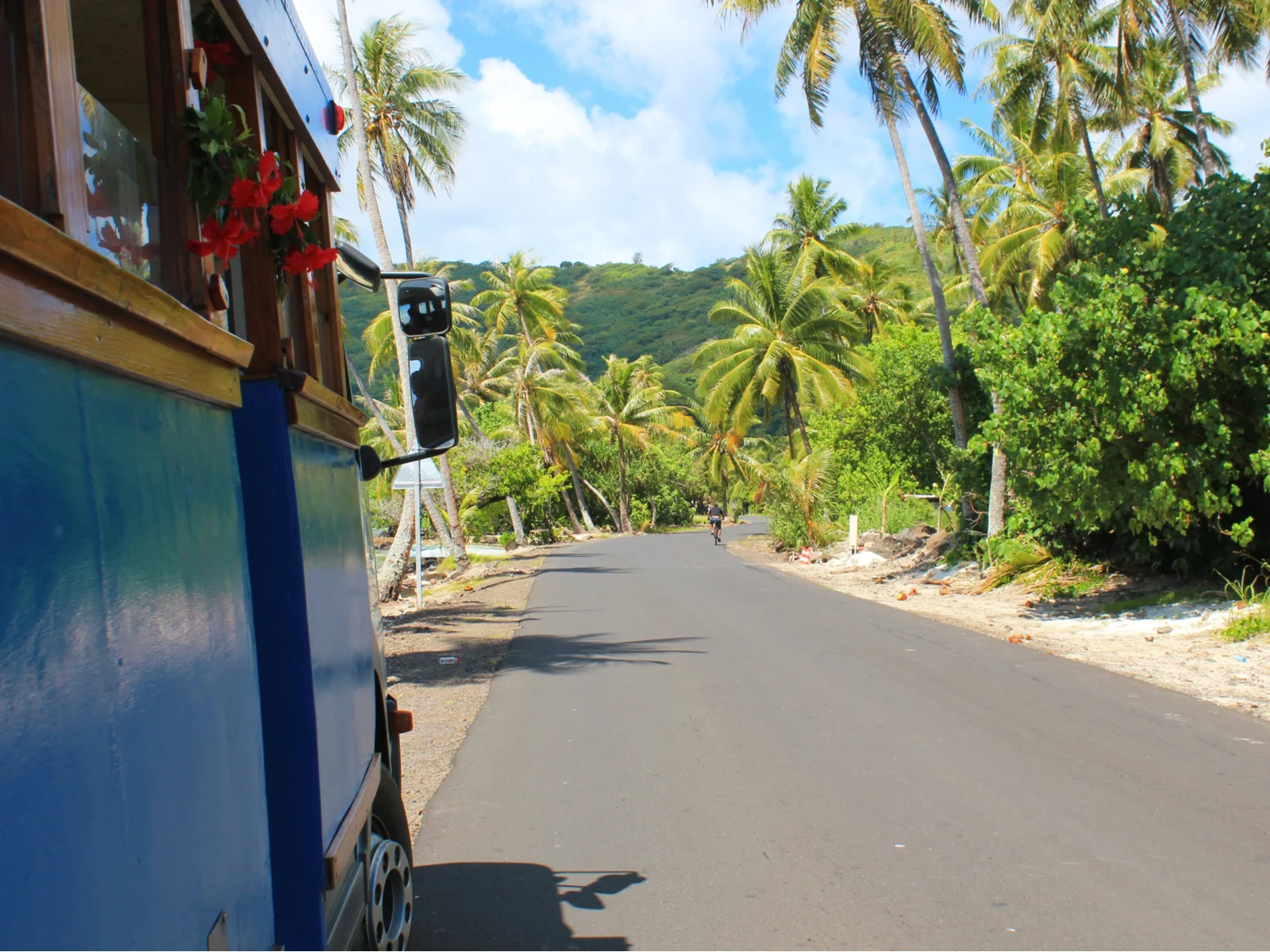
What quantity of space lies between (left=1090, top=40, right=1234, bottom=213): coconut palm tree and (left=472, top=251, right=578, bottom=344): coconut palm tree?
24489 millimetres

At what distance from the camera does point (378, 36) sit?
78.0ft

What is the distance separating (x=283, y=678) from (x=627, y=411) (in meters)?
51.8

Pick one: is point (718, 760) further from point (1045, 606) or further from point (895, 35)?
point (895, 35)

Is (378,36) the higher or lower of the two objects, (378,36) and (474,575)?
the higher

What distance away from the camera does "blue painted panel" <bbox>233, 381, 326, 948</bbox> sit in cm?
215

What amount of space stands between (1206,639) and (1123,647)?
831mm

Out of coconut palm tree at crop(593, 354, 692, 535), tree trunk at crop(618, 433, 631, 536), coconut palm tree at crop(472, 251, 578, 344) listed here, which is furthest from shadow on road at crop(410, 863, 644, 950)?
tree trunk at crop(618, 433, 631, 536)

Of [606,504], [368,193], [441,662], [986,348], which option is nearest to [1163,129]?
→ [986,348]

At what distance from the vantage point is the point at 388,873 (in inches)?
133

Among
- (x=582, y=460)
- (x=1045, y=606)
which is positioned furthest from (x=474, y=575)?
(x=582, y=460)

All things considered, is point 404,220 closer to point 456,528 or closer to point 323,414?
point 456,528

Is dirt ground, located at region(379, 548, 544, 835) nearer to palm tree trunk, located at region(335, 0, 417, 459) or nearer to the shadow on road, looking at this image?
the shadow on road

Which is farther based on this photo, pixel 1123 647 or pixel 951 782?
pixel 1123 647

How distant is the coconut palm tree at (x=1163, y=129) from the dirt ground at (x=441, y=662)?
18.9 meters
